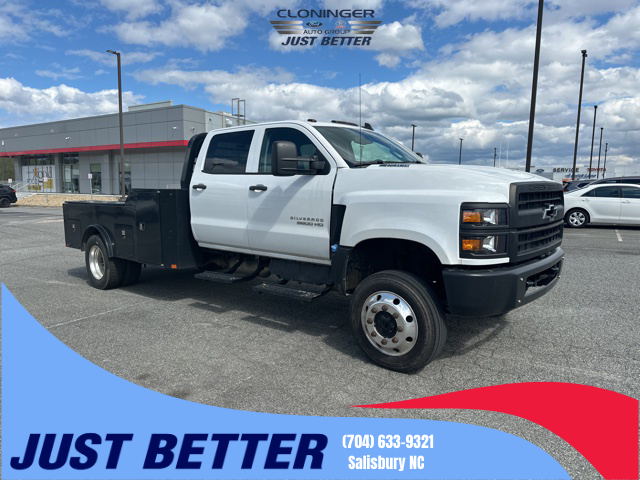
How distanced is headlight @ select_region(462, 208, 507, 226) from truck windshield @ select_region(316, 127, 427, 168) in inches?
53.4

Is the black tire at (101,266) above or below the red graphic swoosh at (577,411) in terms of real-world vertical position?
above

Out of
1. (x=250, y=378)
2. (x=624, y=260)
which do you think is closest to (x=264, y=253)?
(x=250, y=378)

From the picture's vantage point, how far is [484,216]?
3.76 meters

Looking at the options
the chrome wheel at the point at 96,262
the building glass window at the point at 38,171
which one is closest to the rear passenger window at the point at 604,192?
the chrome wheel at the point at 96,262

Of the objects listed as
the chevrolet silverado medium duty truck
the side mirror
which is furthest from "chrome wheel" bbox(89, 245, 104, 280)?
the side mirror

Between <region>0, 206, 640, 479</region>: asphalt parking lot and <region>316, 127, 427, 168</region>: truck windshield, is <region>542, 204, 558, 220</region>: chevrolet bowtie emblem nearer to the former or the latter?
<region>0, 206, 640, 479</region>: asphalt parking lot

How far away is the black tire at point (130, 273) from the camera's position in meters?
7.19

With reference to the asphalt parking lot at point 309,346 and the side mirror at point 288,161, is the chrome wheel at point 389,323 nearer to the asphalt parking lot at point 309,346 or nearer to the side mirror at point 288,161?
the asphalt parking lot at point 309,346

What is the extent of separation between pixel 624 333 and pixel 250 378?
3.93 metres

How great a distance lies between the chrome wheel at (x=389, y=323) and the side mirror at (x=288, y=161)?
1.40 m

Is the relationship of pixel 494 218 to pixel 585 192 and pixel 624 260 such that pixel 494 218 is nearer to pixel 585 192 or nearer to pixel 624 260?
pixel 624 260

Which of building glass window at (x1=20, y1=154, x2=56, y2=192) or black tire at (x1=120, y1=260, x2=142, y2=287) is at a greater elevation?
building glass window at (x1=20, y1=154, x2=56, y2=192)

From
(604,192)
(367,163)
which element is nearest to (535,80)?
(604,192)

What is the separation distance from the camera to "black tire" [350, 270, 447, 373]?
3.93 m
